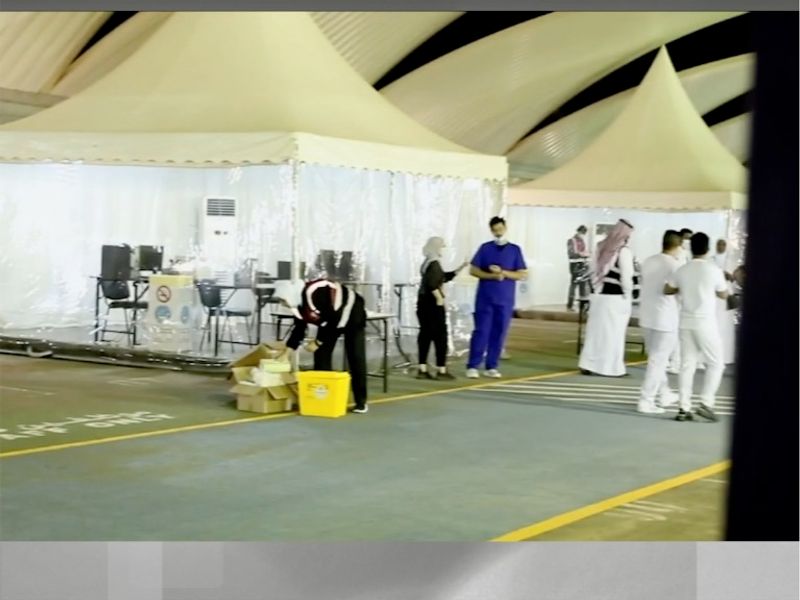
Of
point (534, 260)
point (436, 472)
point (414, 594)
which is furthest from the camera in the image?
point (534, 260)

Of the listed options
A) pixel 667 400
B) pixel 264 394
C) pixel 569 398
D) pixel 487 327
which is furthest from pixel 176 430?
pixel 667 400

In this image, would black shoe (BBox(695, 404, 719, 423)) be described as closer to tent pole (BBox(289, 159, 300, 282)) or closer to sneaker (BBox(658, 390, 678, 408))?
sneaker (BBox(658, 390, 678, 408))

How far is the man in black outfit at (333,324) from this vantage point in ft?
25.5

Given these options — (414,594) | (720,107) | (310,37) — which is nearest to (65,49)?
(310,37)

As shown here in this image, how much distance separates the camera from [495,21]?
22266 millimetres

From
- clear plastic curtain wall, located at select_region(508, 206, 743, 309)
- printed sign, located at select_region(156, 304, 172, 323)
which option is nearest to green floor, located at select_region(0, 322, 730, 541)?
printed sign, located at select_region(156, 304, 172, 323)

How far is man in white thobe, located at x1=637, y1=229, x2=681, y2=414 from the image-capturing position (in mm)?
8375

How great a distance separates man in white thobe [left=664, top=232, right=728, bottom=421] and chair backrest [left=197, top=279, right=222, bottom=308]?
4433 millimetres

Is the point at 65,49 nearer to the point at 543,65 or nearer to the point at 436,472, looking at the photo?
the point at 543,65

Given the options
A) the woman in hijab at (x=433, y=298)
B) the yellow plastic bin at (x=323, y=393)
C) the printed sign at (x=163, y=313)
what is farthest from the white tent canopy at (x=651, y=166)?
the yellow plastic bin at (x=323, y=393)

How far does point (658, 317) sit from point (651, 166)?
23.9ft

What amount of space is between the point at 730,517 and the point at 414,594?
141 cm

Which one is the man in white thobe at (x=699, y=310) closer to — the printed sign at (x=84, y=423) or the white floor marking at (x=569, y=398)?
the white floor marking at (x=569, y=398)

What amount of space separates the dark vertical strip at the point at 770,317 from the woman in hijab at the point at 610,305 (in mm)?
5647
